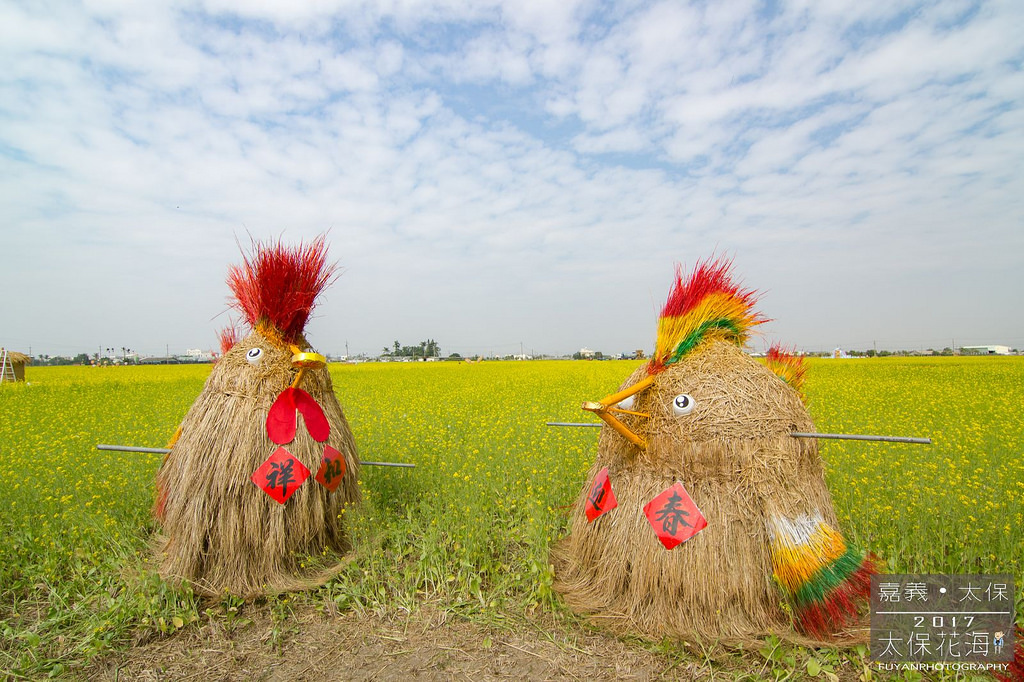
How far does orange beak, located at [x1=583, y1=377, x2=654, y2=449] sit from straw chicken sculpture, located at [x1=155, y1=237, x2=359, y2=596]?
1.89 metres

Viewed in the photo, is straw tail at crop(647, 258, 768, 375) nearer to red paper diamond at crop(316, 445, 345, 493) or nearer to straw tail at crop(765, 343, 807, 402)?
straw tail at crop(765, 343, 807, 402)

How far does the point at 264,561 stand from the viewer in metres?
3.61

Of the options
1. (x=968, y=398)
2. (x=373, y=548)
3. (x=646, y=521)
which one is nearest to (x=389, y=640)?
(x=373, y=548)

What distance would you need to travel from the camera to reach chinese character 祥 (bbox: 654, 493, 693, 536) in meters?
2.94

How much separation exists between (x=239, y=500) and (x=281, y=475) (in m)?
0.32

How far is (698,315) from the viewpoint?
3.29 meters

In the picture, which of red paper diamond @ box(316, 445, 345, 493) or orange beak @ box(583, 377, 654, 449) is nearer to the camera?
orange beak @ box(583, 377, 654, 449)

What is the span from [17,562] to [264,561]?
210cm

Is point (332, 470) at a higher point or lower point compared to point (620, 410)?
lower

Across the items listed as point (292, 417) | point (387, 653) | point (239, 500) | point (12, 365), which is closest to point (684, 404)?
point (387, 653)

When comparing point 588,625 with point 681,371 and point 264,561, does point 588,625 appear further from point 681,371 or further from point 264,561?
point 264,561

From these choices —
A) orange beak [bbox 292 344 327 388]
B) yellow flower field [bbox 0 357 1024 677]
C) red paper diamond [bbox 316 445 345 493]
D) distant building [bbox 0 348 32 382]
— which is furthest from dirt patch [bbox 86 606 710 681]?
distant building [bbox 0 348 32 382]

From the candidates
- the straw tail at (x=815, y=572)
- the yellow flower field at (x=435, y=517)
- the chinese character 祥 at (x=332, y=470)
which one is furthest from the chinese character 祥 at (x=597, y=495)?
the chinese character 祥 at (x=332, y=470)

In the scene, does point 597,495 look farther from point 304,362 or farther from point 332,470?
point 304,362
